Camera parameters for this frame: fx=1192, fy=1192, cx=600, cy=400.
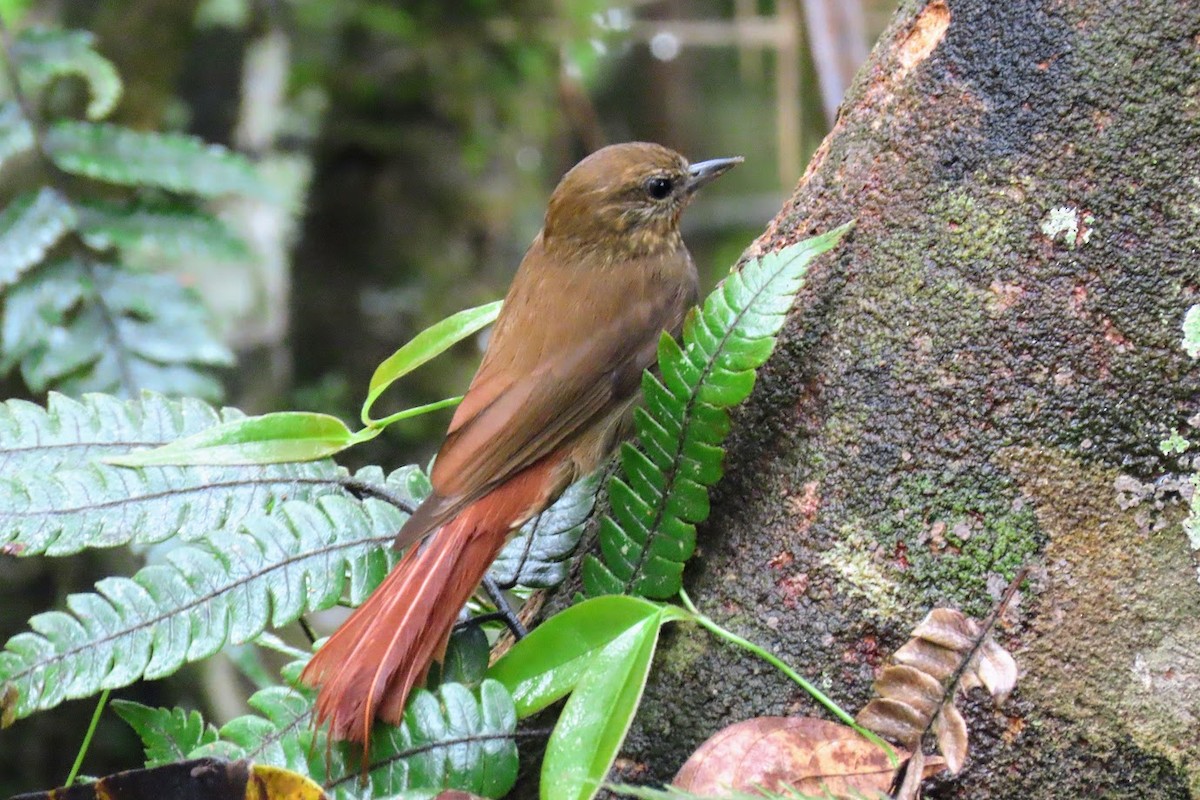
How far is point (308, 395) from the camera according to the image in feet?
13.7

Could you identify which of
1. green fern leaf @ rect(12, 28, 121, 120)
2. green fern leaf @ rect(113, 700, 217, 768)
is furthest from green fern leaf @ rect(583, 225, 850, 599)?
green fern leaf @ rect(12, 28, 121, 120)

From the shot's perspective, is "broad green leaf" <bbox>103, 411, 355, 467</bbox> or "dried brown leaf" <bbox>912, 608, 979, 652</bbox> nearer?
"dried brown leaf" <bbox>912, 608, 979, 652</bbox>

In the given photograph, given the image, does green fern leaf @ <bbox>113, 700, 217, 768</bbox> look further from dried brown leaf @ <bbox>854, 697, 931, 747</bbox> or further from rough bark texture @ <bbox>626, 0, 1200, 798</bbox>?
dried brown leaf @ <bbox>854, 697, 931, 747</bbox>

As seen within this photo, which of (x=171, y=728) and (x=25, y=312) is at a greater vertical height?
(x=25, y=312)

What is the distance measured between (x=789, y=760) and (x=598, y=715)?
204mm

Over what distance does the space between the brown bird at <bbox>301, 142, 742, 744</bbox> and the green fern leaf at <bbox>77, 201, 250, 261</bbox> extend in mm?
784

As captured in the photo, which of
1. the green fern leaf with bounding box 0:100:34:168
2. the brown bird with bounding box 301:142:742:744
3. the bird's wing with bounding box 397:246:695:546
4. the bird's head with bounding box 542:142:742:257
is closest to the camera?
the brown bird with bounding box 301:142:742:744

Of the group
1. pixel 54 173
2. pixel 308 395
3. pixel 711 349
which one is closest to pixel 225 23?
pixel 308 395

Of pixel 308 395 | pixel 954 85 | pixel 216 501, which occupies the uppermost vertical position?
pixel 954 85

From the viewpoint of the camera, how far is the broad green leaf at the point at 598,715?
1225 mm

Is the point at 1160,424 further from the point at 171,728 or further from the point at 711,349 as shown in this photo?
the point at 171,728

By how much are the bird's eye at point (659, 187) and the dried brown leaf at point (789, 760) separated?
5.13ft

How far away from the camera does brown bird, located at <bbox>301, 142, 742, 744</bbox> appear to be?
1.43 meters

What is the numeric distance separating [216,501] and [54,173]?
1512 millimetres
